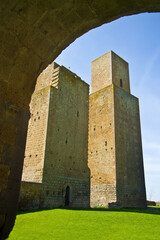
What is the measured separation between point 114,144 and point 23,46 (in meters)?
18.0

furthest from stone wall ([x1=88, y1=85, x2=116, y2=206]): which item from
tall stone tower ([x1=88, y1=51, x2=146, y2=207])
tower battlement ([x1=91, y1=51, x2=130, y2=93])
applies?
tower battlement ([x1=91, y1=51, x2=130, y2=93])

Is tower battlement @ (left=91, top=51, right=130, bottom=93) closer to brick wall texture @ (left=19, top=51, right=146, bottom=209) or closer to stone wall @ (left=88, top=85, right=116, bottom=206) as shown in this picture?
brick wall texture @ (left=19, top=51, right=146, bottom=209)

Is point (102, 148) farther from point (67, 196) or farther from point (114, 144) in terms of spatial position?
point (67, 196)

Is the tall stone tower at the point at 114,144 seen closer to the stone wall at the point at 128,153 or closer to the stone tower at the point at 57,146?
the stone wall at the point at 128,153

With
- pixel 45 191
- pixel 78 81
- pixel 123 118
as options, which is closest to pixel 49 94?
pixel 78 81

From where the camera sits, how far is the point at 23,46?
231 centimetres

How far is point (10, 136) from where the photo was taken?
218 centimetres

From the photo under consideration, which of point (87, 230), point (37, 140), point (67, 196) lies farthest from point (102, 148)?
point (87, 230)

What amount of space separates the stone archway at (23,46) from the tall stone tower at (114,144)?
17.5m

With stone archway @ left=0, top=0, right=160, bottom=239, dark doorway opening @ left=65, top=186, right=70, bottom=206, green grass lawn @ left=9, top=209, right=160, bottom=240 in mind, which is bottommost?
green grass lawn @ left=9, top=209, right=160, bottom=240

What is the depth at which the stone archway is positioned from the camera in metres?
2.10

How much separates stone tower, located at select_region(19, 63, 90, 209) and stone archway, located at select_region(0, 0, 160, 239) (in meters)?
9.80

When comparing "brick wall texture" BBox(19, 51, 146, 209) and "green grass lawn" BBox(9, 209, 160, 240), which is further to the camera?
"brick wall texture" BBox(19, 51, 146, 209)

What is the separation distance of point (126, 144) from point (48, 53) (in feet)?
64.0
